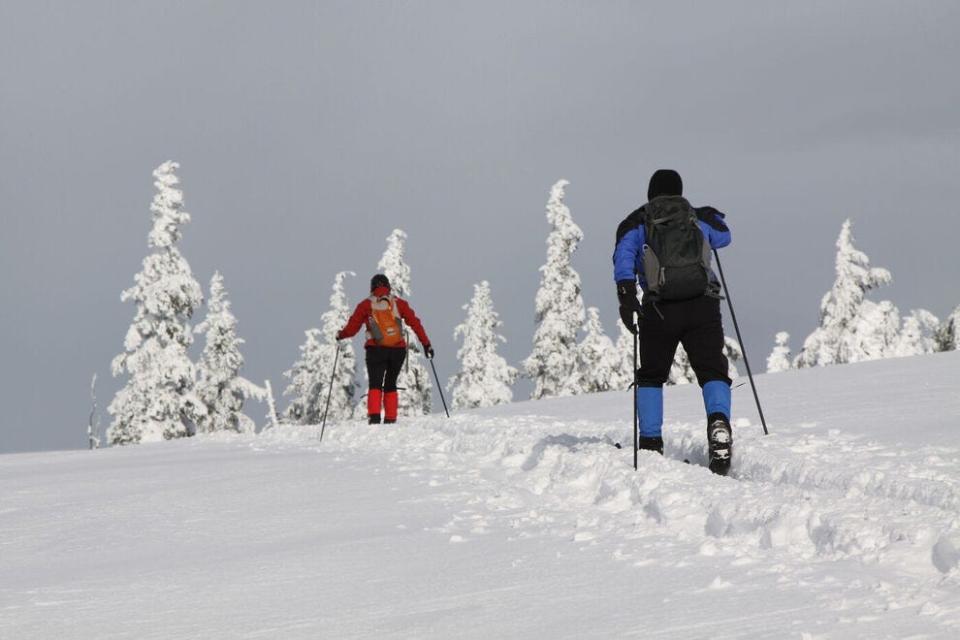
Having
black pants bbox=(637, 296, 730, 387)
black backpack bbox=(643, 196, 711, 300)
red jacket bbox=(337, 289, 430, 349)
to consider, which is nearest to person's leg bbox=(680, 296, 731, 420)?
black pants bbox=(637, 296, 730, 387)

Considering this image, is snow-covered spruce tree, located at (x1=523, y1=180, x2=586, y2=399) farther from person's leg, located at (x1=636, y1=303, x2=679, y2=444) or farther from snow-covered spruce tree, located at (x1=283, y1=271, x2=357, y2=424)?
person's leg, located at (x1=636, y1=303, x2=679, y2=444)

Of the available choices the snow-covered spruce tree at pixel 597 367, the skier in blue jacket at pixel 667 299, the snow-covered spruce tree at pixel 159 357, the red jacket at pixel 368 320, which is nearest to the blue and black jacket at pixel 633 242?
the skier in blue jacket at pixel 667 299

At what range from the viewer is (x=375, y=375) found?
15188mm

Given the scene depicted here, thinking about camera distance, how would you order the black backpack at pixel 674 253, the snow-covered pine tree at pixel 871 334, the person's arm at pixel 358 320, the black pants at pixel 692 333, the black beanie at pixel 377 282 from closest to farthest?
the black backpack at pixel 674 253
the black pants at pixel 692 333
the person's arm at pixel 358 320
the black beanie at pixel 377 282
the snow-covered pine tree at pixel 871 334

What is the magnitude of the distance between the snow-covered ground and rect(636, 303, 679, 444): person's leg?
30cm

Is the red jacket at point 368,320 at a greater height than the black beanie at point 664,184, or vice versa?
the black beanie at point 664,184

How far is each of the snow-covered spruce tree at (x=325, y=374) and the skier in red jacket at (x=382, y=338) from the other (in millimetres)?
28628

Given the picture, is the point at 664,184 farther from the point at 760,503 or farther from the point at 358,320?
the point at 358,320

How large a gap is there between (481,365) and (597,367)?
8.56 meters

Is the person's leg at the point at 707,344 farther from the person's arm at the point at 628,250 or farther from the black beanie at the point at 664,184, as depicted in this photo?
the black beanie at the point at 664,184

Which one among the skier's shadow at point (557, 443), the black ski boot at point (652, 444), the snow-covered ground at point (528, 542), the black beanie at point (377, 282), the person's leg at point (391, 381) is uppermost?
the black beanie at point (377, 282)

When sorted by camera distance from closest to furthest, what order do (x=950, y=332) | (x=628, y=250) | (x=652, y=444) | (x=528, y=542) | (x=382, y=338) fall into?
1. (x=528, y=542)
2. (x=628, y=250)
3. (x=652, y=444)
4. (x=382, y=338)
5. (x=950, y=332)

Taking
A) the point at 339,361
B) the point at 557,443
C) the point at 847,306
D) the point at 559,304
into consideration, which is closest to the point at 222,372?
the point at 339,361

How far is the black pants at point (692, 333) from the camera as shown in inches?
298
